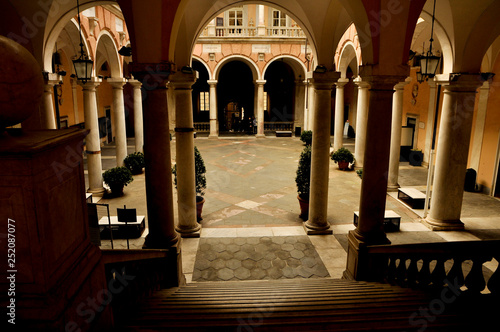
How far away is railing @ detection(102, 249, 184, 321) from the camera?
271 cm

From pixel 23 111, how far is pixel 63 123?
56.3 feet

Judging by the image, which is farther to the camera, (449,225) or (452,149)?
(449,225)

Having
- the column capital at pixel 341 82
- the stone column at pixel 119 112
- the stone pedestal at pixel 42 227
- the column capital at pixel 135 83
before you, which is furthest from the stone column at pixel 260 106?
the stone pedestal at pixel 42 227

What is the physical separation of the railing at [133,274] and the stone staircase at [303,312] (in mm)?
102

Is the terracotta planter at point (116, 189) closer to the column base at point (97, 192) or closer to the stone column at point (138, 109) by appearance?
the column base at point (97, 192)

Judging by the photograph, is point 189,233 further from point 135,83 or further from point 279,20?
point 279,20

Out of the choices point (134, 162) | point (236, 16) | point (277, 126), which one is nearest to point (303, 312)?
point (134, 162)

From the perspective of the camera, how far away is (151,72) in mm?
4406

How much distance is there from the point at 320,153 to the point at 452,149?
10.1ft

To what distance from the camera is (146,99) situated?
4.54m

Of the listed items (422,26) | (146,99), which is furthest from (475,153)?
(146,99)

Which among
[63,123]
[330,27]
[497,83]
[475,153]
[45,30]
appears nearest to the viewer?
[330,27]

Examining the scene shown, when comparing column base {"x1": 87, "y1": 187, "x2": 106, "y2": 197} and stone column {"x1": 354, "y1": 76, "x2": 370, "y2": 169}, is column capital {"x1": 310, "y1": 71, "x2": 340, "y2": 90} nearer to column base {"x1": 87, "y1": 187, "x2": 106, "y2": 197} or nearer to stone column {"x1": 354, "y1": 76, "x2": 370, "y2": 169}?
stone column {"x1": 354, "y1": 76, "x2": 370, "y2": 169}

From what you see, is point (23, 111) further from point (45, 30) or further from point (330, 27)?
point (45, 30)
